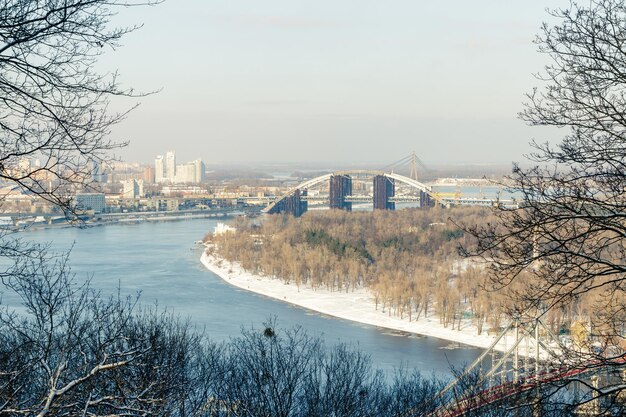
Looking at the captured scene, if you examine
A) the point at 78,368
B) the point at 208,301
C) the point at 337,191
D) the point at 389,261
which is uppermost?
the point at 337,191

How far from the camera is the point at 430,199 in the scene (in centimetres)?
3131

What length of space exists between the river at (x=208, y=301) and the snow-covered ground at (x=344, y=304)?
0.29 m

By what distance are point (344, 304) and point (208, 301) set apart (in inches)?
89.2

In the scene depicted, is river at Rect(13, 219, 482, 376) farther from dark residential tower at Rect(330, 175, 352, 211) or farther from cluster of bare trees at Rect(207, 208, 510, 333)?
dark residential tower at Rect(330, 175, 352, 211)

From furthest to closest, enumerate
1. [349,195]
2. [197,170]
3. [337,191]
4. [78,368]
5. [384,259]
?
[197,170]
[349,195]
[337,191]
[384,259]
[78,368]

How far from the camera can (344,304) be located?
534 inches

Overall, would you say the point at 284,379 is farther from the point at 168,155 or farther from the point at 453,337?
the point at 168,155

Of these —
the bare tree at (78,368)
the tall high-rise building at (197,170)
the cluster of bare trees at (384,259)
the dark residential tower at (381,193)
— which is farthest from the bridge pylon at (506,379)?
the tall high-rise building at (197,170)

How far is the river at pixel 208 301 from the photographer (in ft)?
31.6

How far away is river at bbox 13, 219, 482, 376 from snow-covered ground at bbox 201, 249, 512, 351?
0.29 m

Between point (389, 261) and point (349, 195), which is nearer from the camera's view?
point (389, 261)

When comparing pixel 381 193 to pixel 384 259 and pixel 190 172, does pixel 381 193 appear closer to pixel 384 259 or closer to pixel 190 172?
pixel 384 259

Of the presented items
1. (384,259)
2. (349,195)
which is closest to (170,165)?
(349,195)

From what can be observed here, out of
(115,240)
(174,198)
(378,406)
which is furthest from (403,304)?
(174,198)
